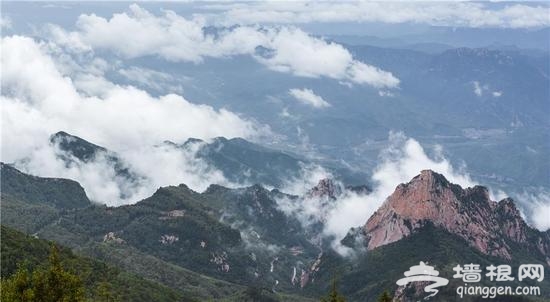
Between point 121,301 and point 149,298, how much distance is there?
15.4 m

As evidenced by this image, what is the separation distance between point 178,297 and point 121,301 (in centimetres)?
2846

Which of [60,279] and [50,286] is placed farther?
[60,279]

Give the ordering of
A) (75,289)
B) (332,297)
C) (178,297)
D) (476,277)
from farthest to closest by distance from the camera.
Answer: (178,297), (476,277), (332,297), (75,289)

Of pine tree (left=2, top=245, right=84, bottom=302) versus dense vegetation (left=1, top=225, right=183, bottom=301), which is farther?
dense vegetation (left=1, top=225, right=183, bottom=301)

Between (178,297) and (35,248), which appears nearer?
(35,248)

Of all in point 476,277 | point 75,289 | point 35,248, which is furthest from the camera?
point 35,248

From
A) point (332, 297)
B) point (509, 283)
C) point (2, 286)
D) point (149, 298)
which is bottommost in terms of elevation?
point (2, 286)

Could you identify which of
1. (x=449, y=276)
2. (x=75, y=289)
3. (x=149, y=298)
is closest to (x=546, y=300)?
(x=449, y=276)

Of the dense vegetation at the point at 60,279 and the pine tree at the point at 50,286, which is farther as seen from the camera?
the dense vegetation at the point at 60,279

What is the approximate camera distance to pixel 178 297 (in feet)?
589

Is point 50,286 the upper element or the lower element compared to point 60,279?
lower

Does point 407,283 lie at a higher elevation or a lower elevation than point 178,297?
higher

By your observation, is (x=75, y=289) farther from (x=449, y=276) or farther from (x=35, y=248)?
(x=449, y=276)

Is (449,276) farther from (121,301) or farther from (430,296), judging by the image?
(121,301)
